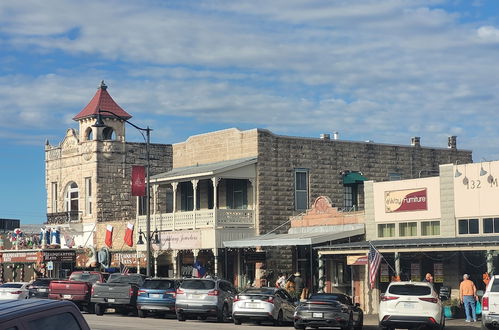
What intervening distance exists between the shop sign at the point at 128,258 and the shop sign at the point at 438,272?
60.0 ft

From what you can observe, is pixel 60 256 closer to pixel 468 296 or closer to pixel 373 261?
pixel 373 261

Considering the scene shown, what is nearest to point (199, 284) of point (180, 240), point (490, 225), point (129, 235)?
point (490, 225)

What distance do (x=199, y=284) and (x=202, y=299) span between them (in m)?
0.57

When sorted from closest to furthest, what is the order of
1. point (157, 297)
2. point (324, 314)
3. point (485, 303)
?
point (485, 303) < point (324, 314) < point (157, 297)

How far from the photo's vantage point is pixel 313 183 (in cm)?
4625

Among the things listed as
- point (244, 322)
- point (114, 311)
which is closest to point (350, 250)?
point (244, 322)

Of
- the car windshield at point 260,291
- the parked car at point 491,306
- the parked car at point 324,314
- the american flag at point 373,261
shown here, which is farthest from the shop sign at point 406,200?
the parked car at point 491,306

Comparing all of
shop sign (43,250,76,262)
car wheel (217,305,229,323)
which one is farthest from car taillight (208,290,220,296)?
shop sign (43,250,76,262)

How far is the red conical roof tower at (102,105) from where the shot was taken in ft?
189

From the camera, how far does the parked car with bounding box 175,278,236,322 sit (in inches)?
1195

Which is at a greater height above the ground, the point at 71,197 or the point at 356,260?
the point at 71,197

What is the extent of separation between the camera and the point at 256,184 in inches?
1757

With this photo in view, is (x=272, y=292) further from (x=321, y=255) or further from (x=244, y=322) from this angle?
(x=321, y=255)

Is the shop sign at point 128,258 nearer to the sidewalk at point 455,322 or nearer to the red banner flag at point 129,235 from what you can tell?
the red banner flag at point 129,235
